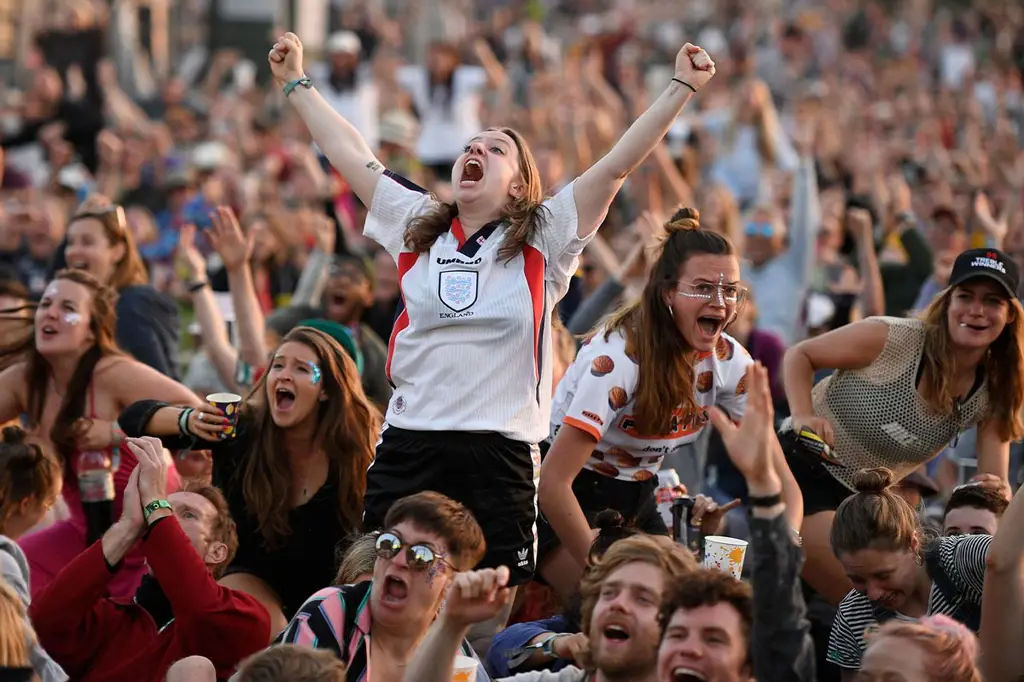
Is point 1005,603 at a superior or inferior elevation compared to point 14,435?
inferior

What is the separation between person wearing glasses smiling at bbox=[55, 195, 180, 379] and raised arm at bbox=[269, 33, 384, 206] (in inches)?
93.4

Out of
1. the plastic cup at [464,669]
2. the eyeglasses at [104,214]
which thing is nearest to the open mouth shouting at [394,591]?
the plastic cup at [464,669]

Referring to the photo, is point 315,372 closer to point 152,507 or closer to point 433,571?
A: point 152,507

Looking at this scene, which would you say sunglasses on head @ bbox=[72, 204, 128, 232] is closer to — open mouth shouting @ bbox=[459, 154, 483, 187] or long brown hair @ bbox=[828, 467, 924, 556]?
open mouth shouting @ bbox=[459, 154, 483, 187]

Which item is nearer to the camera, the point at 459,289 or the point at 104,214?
the point at 459,289

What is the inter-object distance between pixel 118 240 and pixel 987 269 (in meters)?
4.08

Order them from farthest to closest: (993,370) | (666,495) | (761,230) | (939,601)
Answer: (761,230), (993,370), (666,495), (939,601)

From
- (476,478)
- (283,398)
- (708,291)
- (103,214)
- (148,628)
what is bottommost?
(148,628)

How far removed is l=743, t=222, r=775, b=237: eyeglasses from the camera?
10.0 m

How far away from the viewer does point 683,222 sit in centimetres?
563

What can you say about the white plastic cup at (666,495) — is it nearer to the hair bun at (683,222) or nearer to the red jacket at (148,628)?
the hair bun at (683,222)

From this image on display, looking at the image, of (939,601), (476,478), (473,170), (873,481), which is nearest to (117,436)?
(476,478)

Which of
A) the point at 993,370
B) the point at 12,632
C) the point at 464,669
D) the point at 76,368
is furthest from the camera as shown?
the point at 76,368

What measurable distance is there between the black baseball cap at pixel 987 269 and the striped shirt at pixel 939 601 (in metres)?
1.20
